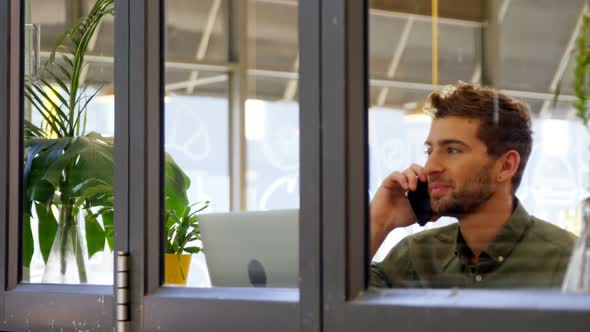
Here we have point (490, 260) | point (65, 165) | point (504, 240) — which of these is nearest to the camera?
point (490, 260)

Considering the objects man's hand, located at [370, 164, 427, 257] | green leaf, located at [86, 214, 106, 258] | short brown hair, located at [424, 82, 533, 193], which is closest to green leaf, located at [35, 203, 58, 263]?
green leaf, located at [86, 214, 106, 258]

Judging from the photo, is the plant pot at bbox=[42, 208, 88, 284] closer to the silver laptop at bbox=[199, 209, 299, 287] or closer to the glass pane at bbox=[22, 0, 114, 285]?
the glass pane at bbox=[22, 0, 114, 285]

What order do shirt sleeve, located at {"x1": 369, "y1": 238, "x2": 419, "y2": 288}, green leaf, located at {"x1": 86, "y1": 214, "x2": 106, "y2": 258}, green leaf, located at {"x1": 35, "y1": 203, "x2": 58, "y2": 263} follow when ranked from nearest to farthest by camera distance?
shirt sleeve, located at {"x1": 369, "y1": 238, "x2": 419, "y2": 288} → green leaf, located at {"x1": 86, "y1": 214, "x2": 106, "y2": 258} → green leaf, located at {"x1": 35, "y1": 203, "x2": 58, "y2": 263}

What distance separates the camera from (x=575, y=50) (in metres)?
1.49

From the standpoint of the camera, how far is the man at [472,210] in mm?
1463

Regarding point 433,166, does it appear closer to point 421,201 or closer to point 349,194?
point 421,201

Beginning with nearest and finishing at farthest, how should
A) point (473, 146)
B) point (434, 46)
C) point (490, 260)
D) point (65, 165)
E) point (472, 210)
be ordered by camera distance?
1. point (490, 260)
2. point (472, 210)
3. point (473, 146)
4. point (434, 46)
5. point (65, 165)

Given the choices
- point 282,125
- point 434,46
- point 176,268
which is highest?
point 434,46

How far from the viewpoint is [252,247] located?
181 cm

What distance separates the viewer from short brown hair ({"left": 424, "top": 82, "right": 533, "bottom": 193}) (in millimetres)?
1794

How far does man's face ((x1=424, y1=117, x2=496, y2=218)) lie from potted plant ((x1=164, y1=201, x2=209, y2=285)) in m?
0.39

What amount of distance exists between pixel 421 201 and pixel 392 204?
14cm

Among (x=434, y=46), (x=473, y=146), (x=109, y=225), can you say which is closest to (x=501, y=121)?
(x=473, y=146)

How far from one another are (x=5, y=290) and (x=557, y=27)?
3.81 feet
